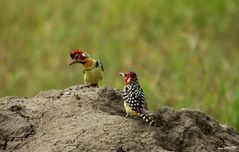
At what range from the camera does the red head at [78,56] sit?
554 cm

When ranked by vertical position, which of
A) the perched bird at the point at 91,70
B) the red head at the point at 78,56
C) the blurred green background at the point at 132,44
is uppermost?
the blurred green background at the point at 132,44

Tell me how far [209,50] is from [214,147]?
5608 millimetres

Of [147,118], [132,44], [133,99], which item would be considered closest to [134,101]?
[133,99]

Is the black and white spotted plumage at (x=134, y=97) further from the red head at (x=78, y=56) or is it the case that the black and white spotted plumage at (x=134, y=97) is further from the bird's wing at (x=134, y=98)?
the red head at (x=78, y=56)

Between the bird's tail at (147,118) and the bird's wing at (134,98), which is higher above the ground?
the bird's wing at (134,98)

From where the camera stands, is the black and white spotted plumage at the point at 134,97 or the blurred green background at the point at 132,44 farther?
the blurred green background at the point at 132,44

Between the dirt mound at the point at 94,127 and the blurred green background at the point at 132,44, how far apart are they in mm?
3108

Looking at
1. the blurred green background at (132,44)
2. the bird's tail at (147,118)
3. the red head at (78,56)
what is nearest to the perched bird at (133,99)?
the bird's tail at (147,118)

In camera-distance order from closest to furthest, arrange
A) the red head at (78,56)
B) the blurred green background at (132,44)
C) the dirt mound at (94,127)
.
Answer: the dirt mound at (94,127) < the red head at (78,56) < the blurred green background at (132,44)

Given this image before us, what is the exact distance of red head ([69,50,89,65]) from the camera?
18.2ft

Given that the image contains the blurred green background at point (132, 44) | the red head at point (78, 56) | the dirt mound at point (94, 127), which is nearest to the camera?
the dirt mound at point (94, 127)

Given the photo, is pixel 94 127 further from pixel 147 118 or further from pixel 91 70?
pixel 91 70

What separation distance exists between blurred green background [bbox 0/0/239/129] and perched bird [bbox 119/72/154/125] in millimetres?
3347

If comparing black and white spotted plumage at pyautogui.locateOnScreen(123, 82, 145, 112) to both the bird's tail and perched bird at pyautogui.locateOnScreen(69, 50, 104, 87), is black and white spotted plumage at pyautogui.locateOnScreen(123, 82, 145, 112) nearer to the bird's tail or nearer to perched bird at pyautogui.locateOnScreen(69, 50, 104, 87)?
the bird's tail
